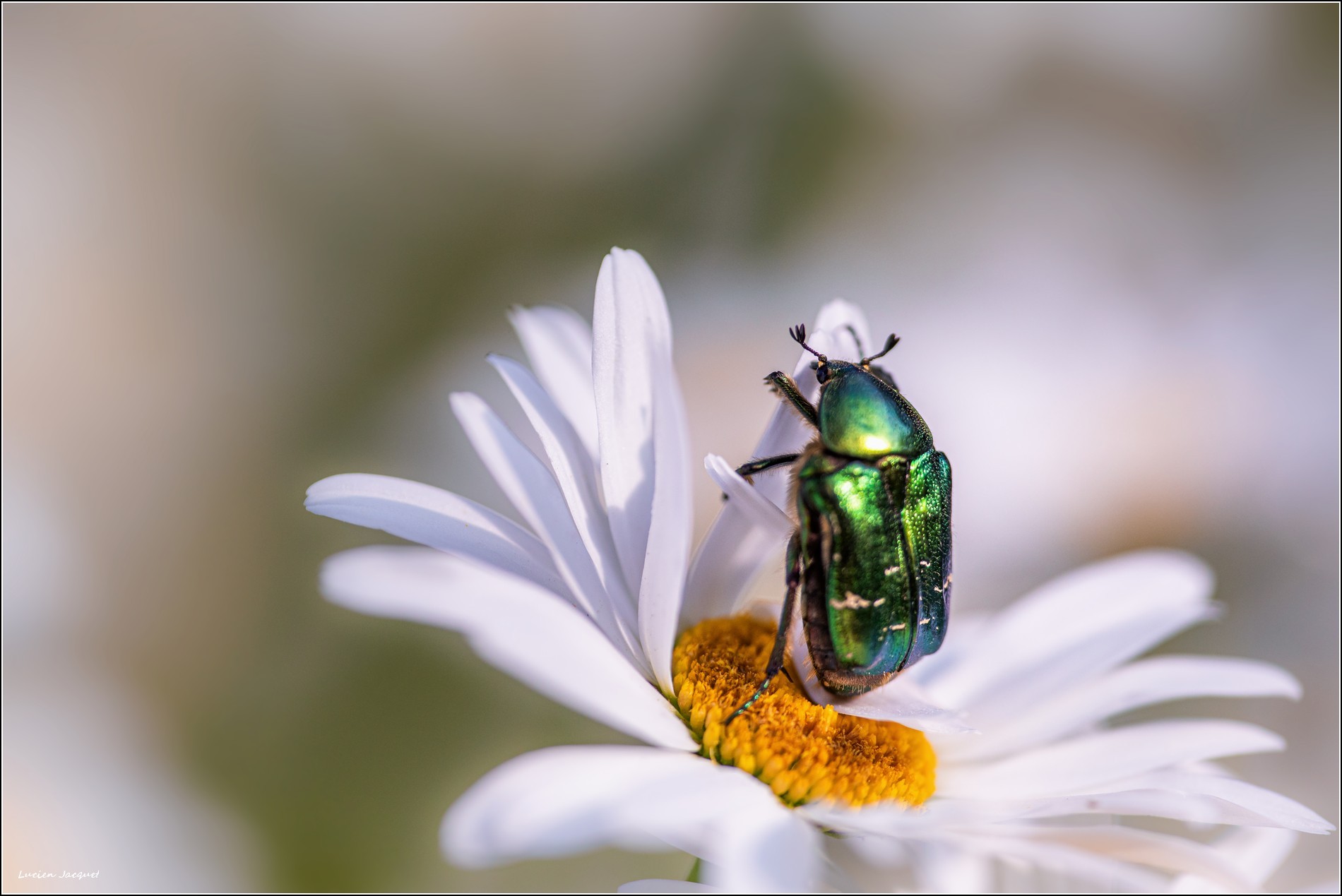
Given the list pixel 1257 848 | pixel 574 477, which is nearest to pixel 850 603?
pixel 574 477

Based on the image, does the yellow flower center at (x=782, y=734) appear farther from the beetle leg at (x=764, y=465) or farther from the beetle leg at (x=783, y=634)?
the beetle leg at (x=764, y=465)

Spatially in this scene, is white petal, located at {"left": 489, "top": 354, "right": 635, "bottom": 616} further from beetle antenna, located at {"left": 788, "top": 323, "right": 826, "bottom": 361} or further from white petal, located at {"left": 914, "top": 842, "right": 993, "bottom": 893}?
white petal, located at {"left": 914, "top": 842, "right": 993, "bottom": 893}

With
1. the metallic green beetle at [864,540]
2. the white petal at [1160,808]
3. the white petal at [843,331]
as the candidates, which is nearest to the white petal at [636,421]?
the metallic green beetle at [864,540]

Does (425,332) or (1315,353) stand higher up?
Result: (1315,353)

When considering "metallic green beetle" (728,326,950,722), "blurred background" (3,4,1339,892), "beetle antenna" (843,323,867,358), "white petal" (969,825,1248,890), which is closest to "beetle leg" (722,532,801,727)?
"metallic green beetle" (728,326,950,722)

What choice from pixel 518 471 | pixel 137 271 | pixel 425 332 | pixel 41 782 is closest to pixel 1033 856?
pixel 518 471

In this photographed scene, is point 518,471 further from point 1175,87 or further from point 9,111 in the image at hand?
point 1175,87
